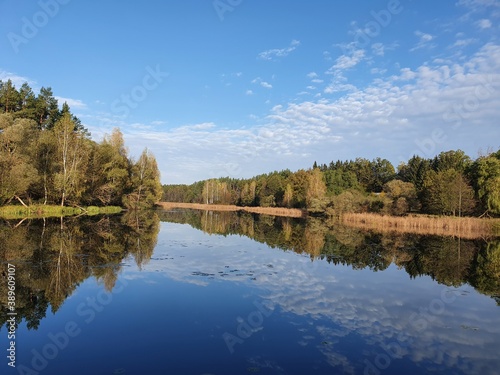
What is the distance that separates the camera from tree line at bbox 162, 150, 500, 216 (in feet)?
156

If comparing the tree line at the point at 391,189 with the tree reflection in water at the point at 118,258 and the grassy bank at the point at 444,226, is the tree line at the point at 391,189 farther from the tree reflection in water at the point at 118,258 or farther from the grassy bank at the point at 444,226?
the tree reflection in water at the point at 118,258

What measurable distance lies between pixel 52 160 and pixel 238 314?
132 ft

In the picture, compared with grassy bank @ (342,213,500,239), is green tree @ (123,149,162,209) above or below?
above

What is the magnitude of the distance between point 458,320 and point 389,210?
150 feet

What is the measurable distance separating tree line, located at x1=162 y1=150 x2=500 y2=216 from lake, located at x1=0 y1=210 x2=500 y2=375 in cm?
3383

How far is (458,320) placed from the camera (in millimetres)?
10234

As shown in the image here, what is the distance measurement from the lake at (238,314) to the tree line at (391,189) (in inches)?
1332

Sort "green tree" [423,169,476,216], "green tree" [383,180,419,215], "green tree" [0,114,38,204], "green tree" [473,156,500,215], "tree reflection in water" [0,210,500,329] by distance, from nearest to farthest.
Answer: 1. "tree reflection in water" [0,210,500,329]
2. "green tree" [0,114,38,204]
3. "green tree" [473,156,500,215]
4. "green tree" [423,169,476,216]
5. "green tree" [383,180,419,215]

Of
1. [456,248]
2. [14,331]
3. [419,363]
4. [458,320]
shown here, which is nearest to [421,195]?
[456,248]

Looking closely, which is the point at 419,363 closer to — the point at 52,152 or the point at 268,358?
the point at 268,358

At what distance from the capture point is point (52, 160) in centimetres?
4178

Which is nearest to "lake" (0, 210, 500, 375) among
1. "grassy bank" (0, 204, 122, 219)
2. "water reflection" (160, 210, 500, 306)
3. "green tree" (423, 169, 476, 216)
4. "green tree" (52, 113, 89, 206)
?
"water reflection" (160, 210, 500, 306)

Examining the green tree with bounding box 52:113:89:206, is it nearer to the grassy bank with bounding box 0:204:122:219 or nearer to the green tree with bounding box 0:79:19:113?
the grassy bank with bounding box 0:204:122:219

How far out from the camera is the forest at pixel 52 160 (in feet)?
116
